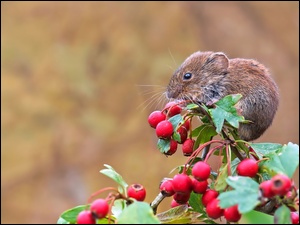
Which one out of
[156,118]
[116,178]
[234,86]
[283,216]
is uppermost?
[234,86]

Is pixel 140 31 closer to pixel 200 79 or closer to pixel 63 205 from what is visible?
pixel 63 205

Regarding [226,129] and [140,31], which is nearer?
[226,129]

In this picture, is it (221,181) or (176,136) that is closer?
(221,181)

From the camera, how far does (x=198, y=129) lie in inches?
35.0

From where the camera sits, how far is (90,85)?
3.28 metres

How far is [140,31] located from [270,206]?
2.69 meters

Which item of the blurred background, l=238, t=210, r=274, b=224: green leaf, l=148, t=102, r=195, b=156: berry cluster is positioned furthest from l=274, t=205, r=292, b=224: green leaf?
the blurred background

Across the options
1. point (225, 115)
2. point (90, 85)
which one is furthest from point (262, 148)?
point (90, 85)

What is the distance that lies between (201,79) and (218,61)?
6 centimetres

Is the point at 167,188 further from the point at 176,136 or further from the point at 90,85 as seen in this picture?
the point at 90,85

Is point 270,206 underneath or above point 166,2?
underneath

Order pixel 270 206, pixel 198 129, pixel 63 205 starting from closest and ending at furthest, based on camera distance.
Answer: pixel 270 206 < pixel 198 129 < pixel 63 205

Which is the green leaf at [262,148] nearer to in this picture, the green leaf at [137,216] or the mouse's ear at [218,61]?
the green leaf at [137,216]

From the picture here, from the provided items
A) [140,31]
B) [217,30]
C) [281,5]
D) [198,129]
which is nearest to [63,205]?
[140,31]
